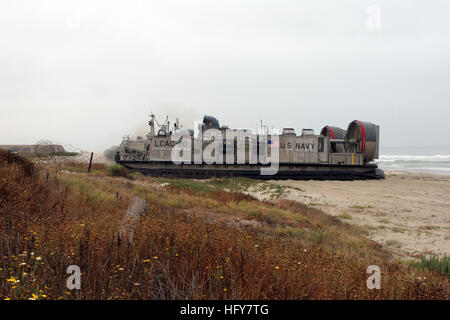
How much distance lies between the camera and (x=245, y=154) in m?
23.4

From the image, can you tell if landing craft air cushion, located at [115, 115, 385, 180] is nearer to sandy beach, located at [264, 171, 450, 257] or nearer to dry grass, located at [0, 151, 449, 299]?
sandy beach, located at [264, 171, 450, 257]

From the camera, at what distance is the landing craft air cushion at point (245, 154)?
2250 centimetres

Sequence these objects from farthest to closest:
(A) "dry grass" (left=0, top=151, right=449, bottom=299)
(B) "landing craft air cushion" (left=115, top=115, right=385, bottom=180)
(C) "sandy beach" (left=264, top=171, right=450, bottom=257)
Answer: (B) "landing craft air cushion" (left=115, top=115, right=385, bottom=180) → (C) "sandy beach" (left=264, top=171, right=450, bottom=257) → (A) "dry grass" (left=0, top=151, right=449, bottom=299)

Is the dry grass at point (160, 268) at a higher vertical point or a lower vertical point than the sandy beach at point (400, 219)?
higher

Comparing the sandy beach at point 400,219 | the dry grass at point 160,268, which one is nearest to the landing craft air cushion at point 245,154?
the sandy beach at point 400,219

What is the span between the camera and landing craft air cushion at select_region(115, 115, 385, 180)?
22500 millimetres

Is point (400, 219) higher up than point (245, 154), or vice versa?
point (245, 154)

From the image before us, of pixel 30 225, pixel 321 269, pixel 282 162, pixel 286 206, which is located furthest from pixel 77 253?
pixel 282 162

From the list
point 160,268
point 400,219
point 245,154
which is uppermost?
point 245,154

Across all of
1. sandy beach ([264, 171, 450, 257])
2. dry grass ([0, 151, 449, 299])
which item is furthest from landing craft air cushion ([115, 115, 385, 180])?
dry grass ([0, 151, 449, 299])

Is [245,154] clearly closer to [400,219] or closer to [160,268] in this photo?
[400,219]

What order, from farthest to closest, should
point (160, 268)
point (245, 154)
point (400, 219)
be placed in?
point (245, 154), point (400, 219), point (160, 268)

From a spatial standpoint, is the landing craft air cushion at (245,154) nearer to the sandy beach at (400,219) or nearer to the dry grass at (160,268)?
the sandy beach at (400,219)

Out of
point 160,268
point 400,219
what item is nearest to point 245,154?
point 400,219
